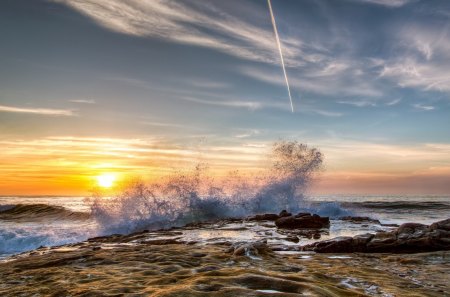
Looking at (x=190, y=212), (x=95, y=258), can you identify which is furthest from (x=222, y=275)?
(x=190, y=212)

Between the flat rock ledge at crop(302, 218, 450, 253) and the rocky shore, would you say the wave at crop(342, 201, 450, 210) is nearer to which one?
the rocky shore

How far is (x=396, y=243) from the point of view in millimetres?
9422

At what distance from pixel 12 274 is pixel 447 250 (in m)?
9.74

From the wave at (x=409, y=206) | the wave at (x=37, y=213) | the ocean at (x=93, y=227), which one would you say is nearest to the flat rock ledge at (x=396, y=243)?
the ocean at (x=93, y=227)

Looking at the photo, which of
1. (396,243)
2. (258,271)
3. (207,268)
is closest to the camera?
(258,271)

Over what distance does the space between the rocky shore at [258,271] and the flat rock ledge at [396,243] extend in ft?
0.08

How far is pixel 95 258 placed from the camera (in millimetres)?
7559

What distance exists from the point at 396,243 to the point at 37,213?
106 feet

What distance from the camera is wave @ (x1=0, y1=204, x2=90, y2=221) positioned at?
2900 centimetres

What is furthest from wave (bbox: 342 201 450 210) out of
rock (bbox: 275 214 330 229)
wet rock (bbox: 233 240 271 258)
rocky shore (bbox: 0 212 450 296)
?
wet rock (bbox: 233 240 271 258)

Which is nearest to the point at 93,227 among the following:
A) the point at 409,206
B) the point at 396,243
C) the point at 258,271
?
the point at 396,243

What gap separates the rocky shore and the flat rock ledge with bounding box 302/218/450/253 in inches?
0.9

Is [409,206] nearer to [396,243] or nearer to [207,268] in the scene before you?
[396,243]

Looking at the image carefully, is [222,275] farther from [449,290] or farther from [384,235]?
[384,235]
